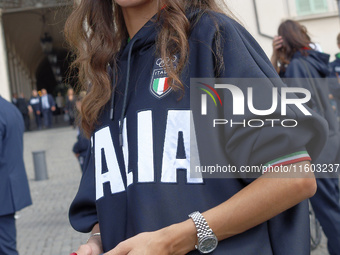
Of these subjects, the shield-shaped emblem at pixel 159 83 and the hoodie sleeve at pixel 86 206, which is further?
the hoodie sleeve at pixel 86 206

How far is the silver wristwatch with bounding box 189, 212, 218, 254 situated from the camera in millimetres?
1272

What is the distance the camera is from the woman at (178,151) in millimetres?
1267

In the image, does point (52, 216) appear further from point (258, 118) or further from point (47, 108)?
point (47, 108)

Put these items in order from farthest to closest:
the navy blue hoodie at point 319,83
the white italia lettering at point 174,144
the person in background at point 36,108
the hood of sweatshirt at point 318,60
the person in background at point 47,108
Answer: the person in background at point 47,108 → the person in background at point 36,108 → the hood of sweatshirt at point 318,60 → the navy blue hoodie at point 319,83 → the white italia lettering at point 174,144

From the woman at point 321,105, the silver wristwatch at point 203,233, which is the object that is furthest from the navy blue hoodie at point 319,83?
the silver wristwatch at point 203,233

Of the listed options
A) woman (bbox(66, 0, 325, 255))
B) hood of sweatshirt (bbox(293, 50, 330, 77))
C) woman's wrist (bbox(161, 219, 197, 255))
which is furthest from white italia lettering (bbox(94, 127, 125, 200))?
hood of sweatshirt (bbox(293, 50, 330, 77))

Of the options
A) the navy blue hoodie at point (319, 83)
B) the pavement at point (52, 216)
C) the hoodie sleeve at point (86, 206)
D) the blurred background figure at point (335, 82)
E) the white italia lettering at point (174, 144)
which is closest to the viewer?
the white italia lettering at point (174, 144)

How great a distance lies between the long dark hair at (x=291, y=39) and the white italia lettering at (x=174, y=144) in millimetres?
3374

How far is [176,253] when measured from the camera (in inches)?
51.0

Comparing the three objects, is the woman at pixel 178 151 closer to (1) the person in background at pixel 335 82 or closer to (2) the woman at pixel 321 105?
(2) the woman at pixel 321 105

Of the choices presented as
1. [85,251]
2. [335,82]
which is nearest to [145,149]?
[85,251]

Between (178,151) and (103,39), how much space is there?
0.60 metres

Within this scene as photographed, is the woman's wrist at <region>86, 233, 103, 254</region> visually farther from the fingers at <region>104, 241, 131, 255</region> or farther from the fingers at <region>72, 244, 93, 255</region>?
the fingers at <region>104, 241, 131, 255</region>

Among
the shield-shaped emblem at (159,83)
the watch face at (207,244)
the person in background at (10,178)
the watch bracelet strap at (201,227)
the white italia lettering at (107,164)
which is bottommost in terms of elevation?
the person in background at (10,178)
